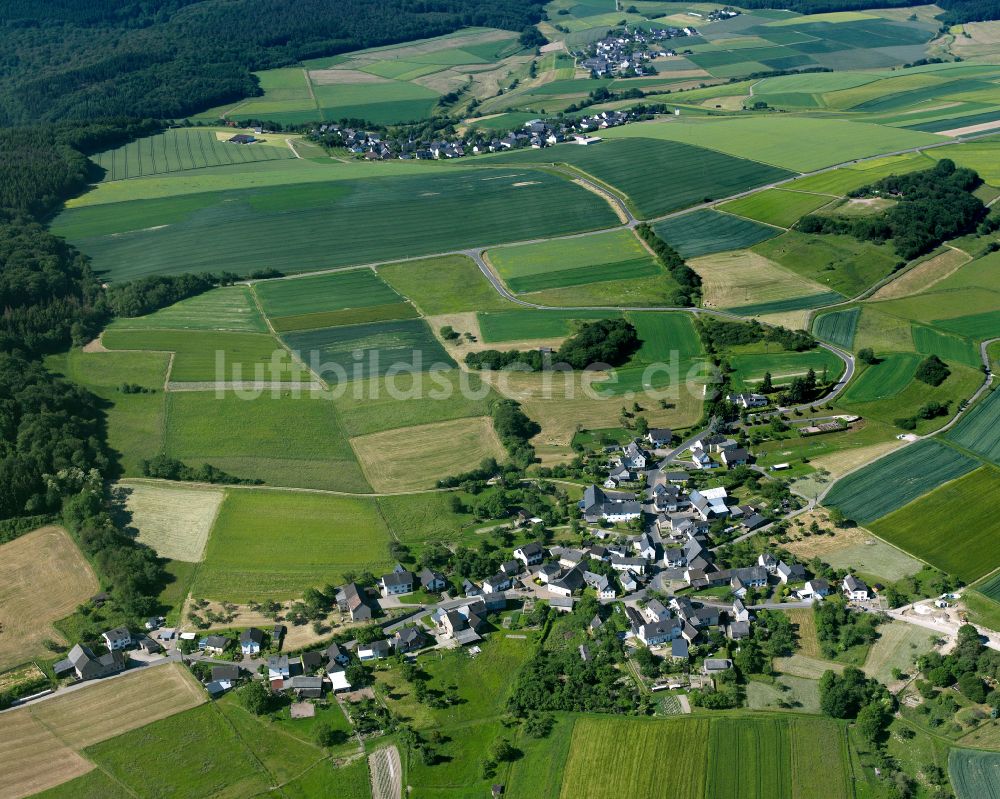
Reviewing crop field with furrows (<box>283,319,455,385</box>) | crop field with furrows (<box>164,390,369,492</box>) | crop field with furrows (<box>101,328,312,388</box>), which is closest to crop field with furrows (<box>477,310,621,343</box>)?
crop field with furrows (<box>283,319,455,385</box>)

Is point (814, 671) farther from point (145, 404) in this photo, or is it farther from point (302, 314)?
point (302, 314)

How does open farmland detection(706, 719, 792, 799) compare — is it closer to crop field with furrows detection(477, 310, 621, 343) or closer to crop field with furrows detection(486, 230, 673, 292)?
crop field with furrows detection(477, 310, 621, 343)

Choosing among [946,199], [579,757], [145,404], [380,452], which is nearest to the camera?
[579,757]

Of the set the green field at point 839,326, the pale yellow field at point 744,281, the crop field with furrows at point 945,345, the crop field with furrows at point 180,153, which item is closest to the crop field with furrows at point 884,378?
the crop field with furrows at point 945,345

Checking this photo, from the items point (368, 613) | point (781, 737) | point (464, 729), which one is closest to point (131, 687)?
point (368, 613)

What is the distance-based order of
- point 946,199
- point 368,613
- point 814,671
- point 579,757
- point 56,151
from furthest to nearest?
point 56,151 → point 946,199 → point 368,613 → point 814,671 → point 579,757

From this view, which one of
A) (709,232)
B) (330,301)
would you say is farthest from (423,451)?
(709,232)
